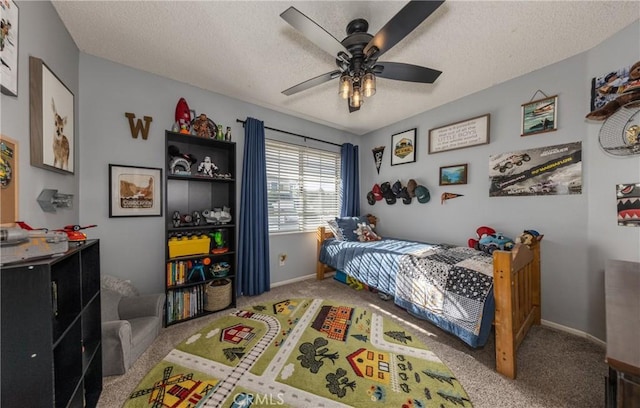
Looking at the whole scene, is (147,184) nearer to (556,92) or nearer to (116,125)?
(116,125)

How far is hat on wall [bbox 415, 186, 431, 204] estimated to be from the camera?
10.5 feet

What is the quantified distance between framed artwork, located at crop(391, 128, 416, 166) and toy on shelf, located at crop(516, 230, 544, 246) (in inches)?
65.3

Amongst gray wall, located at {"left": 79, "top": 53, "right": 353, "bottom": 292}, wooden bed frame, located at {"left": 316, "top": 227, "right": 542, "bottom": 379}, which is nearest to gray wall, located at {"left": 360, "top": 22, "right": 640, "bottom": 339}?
wooden bed frame, located at {"left": 316, "top": 227, "right": 542, "bottom": 379}

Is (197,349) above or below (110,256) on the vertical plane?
below

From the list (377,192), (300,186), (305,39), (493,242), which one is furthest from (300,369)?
(377,192)

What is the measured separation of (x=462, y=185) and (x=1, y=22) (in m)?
3.79

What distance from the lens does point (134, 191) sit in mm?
2232

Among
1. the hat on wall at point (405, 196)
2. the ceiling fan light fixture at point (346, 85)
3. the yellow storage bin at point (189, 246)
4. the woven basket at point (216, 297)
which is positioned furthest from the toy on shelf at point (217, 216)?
the hat on wall at point (405, 196)

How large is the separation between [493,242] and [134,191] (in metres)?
3.72

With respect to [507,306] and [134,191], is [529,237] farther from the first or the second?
[134,191]

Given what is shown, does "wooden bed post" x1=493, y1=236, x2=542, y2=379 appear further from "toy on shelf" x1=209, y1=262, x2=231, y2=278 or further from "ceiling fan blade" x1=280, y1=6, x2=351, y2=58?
"toy on shelf" x1=209, y1=262, x2=231, y2=278

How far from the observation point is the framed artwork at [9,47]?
101 cm

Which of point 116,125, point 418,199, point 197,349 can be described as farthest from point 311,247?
point 116,125

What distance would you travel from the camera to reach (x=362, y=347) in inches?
74.8
